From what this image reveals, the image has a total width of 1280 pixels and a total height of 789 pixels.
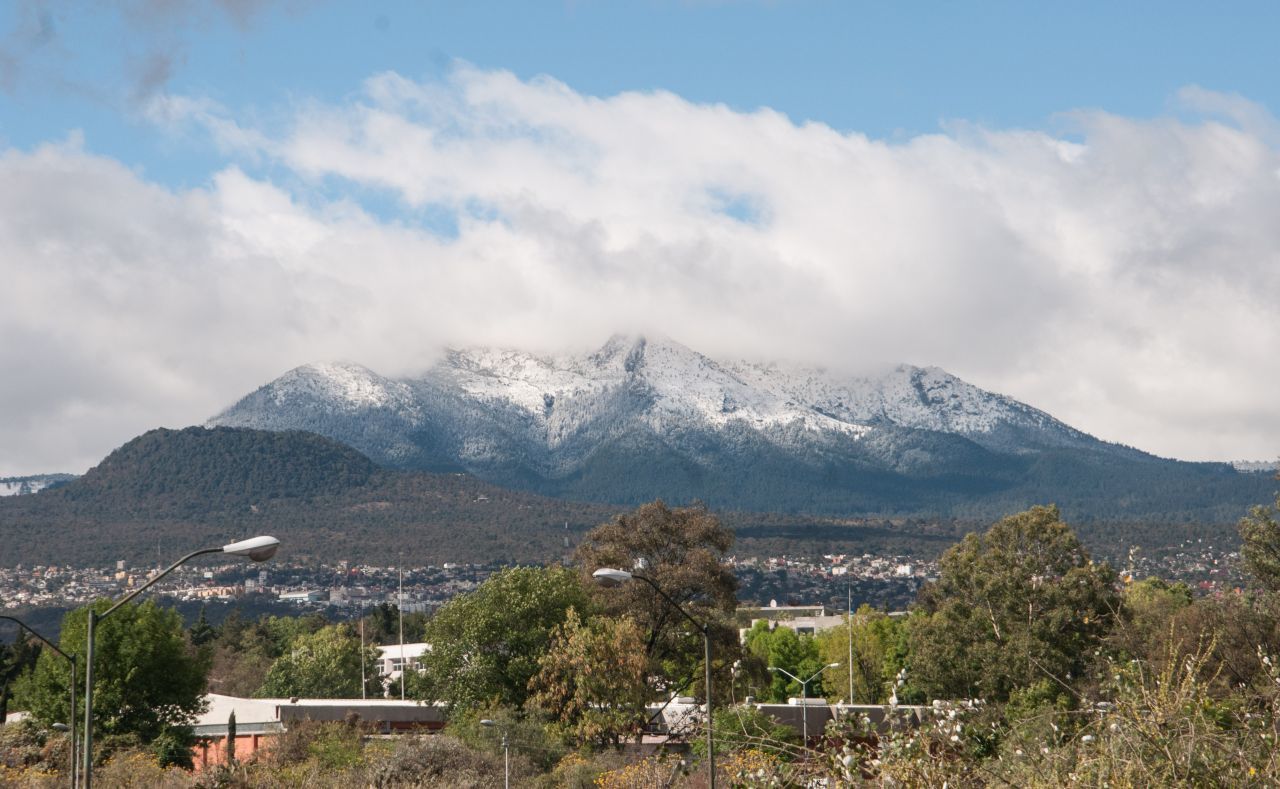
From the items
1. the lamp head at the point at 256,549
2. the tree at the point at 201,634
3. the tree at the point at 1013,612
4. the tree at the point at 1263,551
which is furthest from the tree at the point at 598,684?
the tree at the point at 201,634

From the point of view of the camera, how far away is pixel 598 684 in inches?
2212

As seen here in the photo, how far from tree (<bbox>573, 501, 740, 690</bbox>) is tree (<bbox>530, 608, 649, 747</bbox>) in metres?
3.99

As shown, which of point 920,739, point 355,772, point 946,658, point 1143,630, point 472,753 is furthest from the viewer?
point 946,658

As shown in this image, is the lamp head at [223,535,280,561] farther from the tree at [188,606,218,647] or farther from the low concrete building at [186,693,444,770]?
the tree at [188,606,218,647]

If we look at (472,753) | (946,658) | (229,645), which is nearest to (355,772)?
(472,753)

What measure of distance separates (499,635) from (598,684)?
22.0 feet

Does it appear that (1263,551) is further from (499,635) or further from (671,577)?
(499,635)

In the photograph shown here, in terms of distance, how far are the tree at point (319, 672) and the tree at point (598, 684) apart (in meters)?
48.2

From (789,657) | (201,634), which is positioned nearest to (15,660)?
(201,634)

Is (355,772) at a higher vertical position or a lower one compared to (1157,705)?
lower

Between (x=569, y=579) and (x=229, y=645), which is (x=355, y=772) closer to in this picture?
(x=569, y=579)

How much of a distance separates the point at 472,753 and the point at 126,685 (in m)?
20.3

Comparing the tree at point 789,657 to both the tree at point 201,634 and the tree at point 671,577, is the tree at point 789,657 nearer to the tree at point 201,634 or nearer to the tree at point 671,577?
the tree at point 671,577

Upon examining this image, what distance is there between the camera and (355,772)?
3975cm
